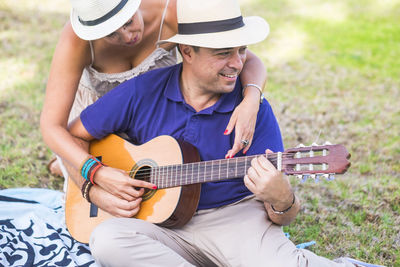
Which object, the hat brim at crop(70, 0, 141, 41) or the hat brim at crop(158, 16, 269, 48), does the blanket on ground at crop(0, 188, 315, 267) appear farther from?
the hat brim at crop(158, 16, 269, 48)

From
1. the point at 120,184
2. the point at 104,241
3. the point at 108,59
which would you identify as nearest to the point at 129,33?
the point at 108,59

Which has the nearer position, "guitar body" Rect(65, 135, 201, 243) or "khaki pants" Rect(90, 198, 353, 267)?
"khaki pants" Rect(90, 198, 353, 267)

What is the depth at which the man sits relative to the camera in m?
2.48

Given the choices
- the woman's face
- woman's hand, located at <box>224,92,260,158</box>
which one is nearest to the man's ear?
the woman's face

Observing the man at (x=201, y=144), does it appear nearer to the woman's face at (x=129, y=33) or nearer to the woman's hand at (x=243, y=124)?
the woman's hand at (x=243, y=124)

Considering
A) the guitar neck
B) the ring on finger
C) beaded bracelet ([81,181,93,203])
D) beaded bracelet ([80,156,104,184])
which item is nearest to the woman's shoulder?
beaded bracelet ([80,156,104,184])

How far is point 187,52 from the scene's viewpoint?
9.48ft

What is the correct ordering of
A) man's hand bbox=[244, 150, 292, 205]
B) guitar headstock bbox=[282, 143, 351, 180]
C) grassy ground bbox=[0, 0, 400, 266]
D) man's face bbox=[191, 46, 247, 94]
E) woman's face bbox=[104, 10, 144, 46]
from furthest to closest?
grassy ground bbox=[0, 0, 400, 266] → woman's face bbox=[104, 10, 144, 46] → man's face bbox=[191, 46, 247, 94] → man's hand bbox=[244, 150, 292, 205] → guitar headstock bbox=[282, 143, 351, 180]

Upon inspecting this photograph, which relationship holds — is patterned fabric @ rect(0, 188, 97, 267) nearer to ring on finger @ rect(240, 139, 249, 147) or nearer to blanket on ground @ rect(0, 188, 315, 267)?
blanket on ground @ rect(0, 188, 315, 267)

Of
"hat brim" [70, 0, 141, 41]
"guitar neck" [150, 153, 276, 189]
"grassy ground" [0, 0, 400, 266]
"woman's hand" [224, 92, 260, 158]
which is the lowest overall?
"grassy ground" [0, 0, 400, 266]

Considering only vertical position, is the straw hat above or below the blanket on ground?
above

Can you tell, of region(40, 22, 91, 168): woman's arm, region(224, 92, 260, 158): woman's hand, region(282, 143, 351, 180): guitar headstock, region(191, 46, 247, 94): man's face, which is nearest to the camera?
region(282, 143, 351, 180): guitar headstock

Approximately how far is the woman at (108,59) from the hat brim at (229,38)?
1.04ft

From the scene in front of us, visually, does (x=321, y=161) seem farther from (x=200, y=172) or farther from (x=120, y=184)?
(x=120, y=184)
